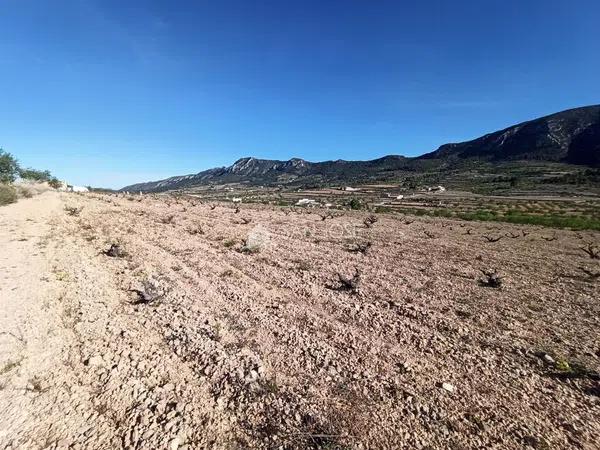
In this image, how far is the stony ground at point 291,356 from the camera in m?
4.88

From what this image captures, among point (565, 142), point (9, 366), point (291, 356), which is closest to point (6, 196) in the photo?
point (9, 366)

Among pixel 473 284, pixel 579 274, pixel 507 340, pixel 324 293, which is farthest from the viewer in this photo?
pixel 579 274

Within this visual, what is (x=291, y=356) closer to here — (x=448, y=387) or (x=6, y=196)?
(x=448, y=387)

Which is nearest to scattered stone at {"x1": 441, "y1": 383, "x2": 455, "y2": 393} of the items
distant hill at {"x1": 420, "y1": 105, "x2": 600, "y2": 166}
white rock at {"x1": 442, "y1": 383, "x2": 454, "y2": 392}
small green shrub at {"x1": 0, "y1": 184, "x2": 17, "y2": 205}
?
white rock at {"x1": 442, "y1": 383, "x2": 454, "y2": 392}

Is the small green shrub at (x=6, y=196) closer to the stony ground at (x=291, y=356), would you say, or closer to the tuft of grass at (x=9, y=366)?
the stony ground at (x=291, y=356)

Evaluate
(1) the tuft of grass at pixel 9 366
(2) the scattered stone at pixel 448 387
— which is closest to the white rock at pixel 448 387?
(2) the scattered stone at pixel 448 387

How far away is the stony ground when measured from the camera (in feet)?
16.0

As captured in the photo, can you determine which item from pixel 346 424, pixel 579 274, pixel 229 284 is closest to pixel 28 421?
pixel 346 424

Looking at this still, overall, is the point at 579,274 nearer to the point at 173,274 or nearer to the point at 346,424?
the point at 346,424

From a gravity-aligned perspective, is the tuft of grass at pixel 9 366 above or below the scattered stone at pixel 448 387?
above

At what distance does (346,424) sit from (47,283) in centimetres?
1025

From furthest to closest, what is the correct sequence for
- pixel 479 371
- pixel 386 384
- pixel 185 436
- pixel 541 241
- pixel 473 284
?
pixel 541 241, pixel 473 284, pixel 479 371, pixel 386 384, pixel 185 436

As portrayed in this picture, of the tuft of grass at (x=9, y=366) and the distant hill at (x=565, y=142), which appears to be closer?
the tuft of grass at (x=9, y=366)

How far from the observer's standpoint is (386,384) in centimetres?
585
